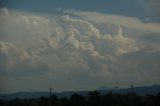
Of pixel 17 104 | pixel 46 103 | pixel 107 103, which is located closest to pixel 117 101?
pixel 107 103

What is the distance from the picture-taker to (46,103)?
84.0 m

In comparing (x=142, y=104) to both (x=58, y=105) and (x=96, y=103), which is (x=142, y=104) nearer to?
(x=96, y=103)

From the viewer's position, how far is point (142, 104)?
258ft

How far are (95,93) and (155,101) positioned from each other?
14.6 m

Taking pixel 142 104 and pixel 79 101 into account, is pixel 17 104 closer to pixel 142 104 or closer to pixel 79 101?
pixel 79 101

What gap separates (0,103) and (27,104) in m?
8.63

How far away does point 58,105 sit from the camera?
263 feet

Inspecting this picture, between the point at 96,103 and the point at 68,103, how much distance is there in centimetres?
537

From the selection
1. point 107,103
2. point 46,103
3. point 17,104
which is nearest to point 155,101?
point 107,103

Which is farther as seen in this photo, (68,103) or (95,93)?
(95,93)

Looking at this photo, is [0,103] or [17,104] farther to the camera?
[17,104]

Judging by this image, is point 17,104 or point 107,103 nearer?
point 107,103

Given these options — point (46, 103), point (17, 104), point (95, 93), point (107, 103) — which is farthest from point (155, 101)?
A: point (17, 104)

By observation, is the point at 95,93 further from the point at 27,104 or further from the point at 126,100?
the point at 27,104
